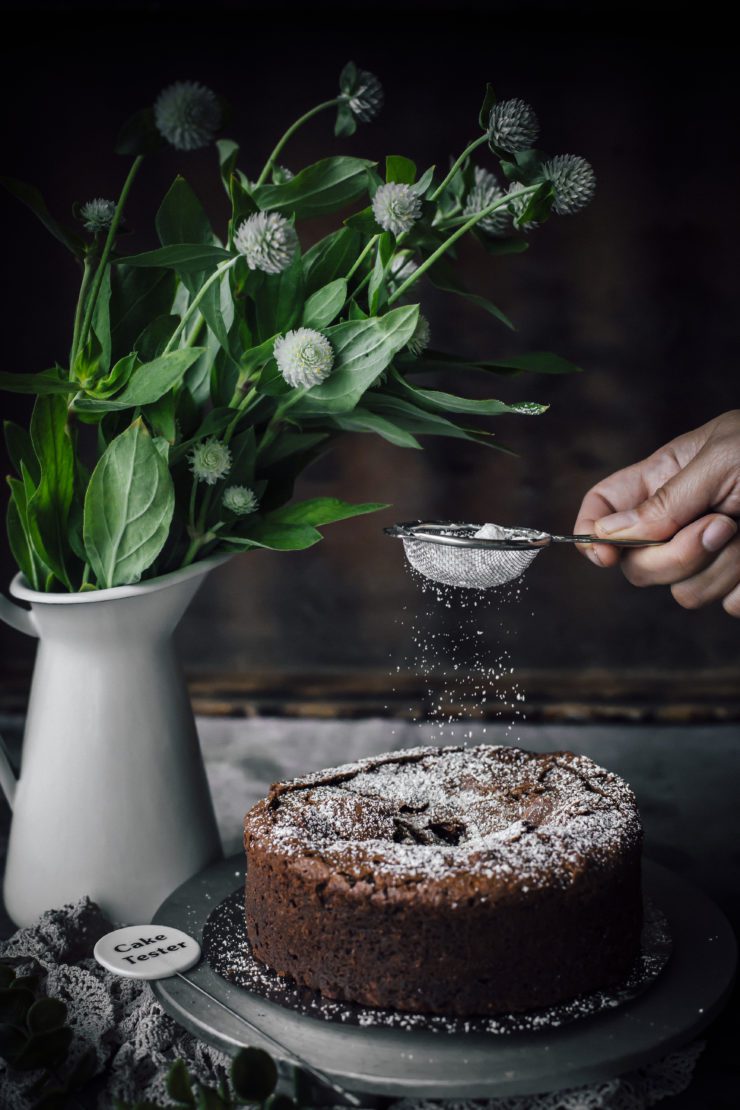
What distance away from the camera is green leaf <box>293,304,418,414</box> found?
30.5 inches

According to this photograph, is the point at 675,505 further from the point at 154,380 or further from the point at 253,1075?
the point at 253,1075

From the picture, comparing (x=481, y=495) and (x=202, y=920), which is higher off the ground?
(x=481, y=495)

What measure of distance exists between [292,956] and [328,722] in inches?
28.3

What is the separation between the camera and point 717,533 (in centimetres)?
93

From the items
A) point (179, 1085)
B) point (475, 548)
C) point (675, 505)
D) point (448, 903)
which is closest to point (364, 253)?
point (475, 548)

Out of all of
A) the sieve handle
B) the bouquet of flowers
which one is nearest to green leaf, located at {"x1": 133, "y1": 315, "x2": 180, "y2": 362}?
the bouquet of flowers

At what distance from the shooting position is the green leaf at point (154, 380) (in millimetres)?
758

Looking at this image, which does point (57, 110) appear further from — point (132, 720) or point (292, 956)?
point (292, 956)

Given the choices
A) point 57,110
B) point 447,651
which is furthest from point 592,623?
point 57,110

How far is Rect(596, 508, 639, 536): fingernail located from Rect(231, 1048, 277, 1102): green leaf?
56 centimetres

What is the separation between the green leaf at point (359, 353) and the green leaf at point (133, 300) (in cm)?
16

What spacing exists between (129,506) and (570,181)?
40 centimetres

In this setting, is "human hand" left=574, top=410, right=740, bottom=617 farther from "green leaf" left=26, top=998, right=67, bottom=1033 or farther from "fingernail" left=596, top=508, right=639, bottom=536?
"green leaf" left=26, top=998, right=67, bottom=1033

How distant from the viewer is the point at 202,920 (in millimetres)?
823
